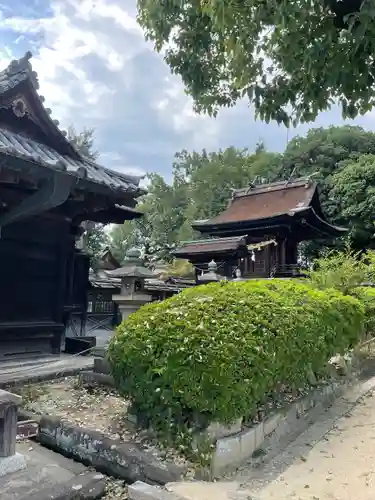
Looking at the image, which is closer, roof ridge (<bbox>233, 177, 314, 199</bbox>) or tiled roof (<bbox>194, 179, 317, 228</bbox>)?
tiled roof (<bbox>194, 179, 317, 228</bbox>)

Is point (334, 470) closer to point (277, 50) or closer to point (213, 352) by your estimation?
point (213, 352)

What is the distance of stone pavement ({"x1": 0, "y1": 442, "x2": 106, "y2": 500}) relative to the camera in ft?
10.2

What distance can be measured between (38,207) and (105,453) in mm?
3196

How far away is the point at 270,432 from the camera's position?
14.7 feet

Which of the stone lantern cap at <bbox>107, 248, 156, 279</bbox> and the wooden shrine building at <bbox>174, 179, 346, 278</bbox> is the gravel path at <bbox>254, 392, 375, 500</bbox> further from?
the wooden shrine building at <bbox>174, 179, 346, 278</bbox>

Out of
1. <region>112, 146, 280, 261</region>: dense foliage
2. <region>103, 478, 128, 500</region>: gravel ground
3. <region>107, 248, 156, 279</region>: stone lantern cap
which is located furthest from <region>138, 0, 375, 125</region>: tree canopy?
<region>112, 146, 280, 261</region>: dense foliage

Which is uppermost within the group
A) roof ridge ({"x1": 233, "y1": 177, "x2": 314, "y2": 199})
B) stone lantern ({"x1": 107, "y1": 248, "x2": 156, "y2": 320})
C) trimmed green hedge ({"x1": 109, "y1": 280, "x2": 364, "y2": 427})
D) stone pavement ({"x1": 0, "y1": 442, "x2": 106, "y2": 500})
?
roof ridge ({"x1": 233, "y1": 177, "x2": 314, "y2": 199})

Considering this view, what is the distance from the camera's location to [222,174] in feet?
131

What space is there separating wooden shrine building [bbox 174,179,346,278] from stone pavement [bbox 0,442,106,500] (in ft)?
52.9

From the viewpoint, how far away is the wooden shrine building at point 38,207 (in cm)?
535

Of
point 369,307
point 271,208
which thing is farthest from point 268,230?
point 369,307

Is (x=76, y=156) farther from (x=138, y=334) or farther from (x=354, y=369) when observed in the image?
(x=354, y=369)

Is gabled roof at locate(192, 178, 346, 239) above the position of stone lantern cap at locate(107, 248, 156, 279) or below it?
above

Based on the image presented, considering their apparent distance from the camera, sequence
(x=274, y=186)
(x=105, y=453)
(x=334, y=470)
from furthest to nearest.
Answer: (x=274, y=186) → (x=334, y=470) → (x=105, y=453)
